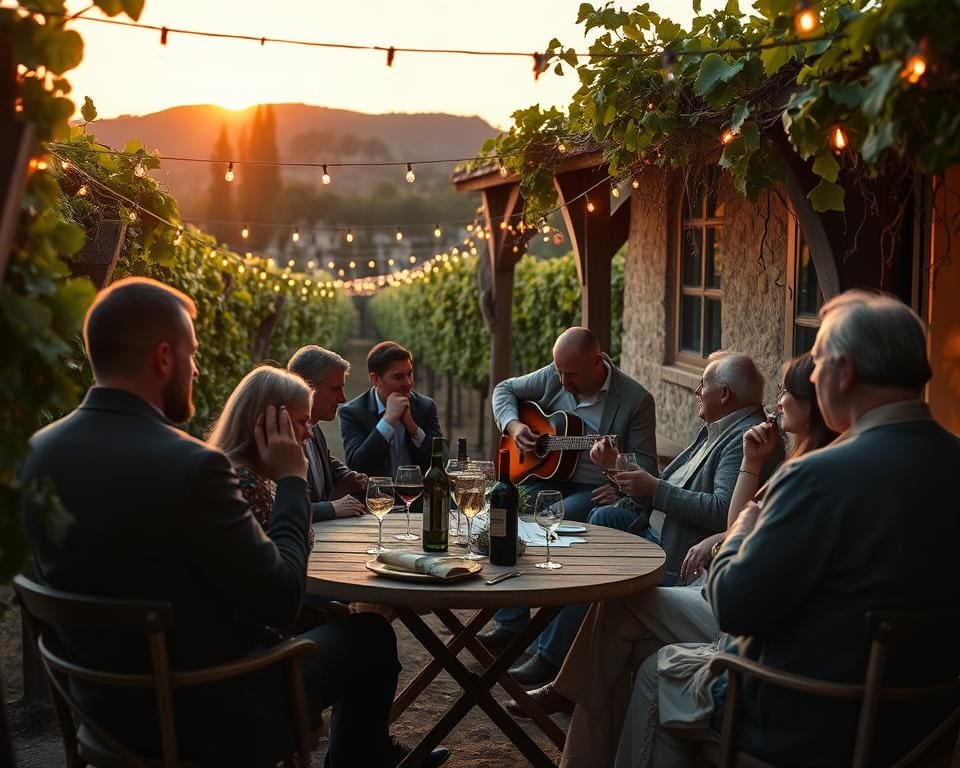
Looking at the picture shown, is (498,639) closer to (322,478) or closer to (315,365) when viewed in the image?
(322,478)

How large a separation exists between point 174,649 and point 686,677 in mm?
1270

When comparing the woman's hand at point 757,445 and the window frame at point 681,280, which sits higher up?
the window frame at point 681,280

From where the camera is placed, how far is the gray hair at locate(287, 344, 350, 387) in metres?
4.51

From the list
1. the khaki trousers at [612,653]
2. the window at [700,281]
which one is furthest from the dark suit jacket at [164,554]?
the window at [700,281]

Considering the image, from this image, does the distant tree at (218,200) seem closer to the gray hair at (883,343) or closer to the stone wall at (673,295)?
the stone wall at (673,295)

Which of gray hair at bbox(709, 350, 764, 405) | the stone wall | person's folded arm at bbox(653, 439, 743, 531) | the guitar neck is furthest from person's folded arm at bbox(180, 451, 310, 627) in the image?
the stone wall

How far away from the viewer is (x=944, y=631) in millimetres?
2326

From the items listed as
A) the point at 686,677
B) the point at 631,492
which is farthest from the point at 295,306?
the point at 686,677

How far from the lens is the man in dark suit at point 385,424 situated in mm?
5309

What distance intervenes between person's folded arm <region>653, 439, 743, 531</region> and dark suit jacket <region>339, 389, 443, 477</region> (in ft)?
4.97

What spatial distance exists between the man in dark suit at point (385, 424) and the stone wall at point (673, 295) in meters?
1.94

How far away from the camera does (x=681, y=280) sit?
8.15 m

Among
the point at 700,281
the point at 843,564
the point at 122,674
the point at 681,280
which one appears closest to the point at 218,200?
the point at 681,280

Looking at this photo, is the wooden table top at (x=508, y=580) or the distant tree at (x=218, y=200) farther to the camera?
the distant tree at (x=218, y=200)
